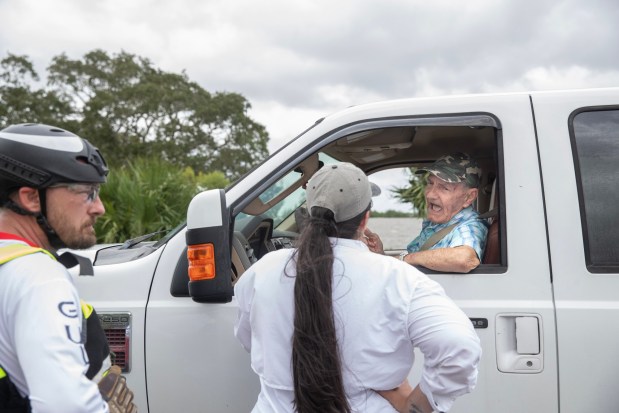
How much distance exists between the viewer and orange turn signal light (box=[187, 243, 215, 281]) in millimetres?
2314

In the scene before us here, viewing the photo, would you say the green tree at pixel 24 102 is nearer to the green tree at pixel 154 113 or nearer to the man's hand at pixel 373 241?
the green tree at pixel 154 113

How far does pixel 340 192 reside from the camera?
188 cm

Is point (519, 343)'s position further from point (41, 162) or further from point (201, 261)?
point (41, 162)

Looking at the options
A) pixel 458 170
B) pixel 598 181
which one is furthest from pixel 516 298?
pixel 458 170

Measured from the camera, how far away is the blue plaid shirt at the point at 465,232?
264 cm

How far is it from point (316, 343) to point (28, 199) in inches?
33.3

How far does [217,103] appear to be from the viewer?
39.3 meters

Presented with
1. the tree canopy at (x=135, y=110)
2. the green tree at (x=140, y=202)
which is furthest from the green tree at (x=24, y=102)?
the green tree at (x=140, y=202)

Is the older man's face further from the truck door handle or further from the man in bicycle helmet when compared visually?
the man in bicycle helmet

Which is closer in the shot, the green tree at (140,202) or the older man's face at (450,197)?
the older man's face at (450,197)

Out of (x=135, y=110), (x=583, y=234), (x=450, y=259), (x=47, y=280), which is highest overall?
(x=135, y=110)

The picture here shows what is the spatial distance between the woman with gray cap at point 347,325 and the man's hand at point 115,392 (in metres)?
0.42

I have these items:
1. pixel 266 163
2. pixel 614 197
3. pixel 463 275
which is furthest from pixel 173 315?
pixel 614 197

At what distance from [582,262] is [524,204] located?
306mm
